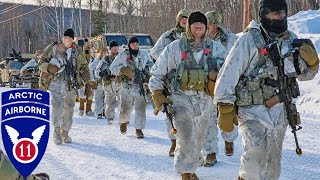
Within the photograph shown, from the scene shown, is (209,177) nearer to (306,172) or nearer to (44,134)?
(306,172)

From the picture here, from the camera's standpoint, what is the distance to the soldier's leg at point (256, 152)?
4.30 m

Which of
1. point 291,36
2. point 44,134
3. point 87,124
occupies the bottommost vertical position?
point 87,124

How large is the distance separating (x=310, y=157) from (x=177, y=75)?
8.59 ft

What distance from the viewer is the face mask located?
4.30 meters

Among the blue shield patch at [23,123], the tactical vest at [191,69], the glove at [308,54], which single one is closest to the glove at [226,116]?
the glove at [308,54]

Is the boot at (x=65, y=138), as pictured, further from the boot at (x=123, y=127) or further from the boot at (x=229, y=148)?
the boot at (x=229, y=148)

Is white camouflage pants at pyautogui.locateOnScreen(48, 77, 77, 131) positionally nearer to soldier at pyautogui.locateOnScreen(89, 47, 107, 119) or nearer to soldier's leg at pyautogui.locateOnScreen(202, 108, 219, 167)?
soldier's leg at pyautogui.locateOnScreen(202, 108, 219, 167)

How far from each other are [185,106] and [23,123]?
7.82 feet

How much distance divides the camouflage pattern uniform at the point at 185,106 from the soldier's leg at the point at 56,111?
11.6 ft

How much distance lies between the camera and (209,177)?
608cm

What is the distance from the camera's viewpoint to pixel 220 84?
4.31 metres

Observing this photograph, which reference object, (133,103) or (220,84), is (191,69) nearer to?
(220,84)

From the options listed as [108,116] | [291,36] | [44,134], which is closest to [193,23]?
[291,36]

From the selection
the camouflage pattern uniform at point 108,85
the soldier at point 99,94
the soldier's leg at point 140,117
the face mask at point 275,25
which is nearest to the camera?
the face mask at point 275,25
